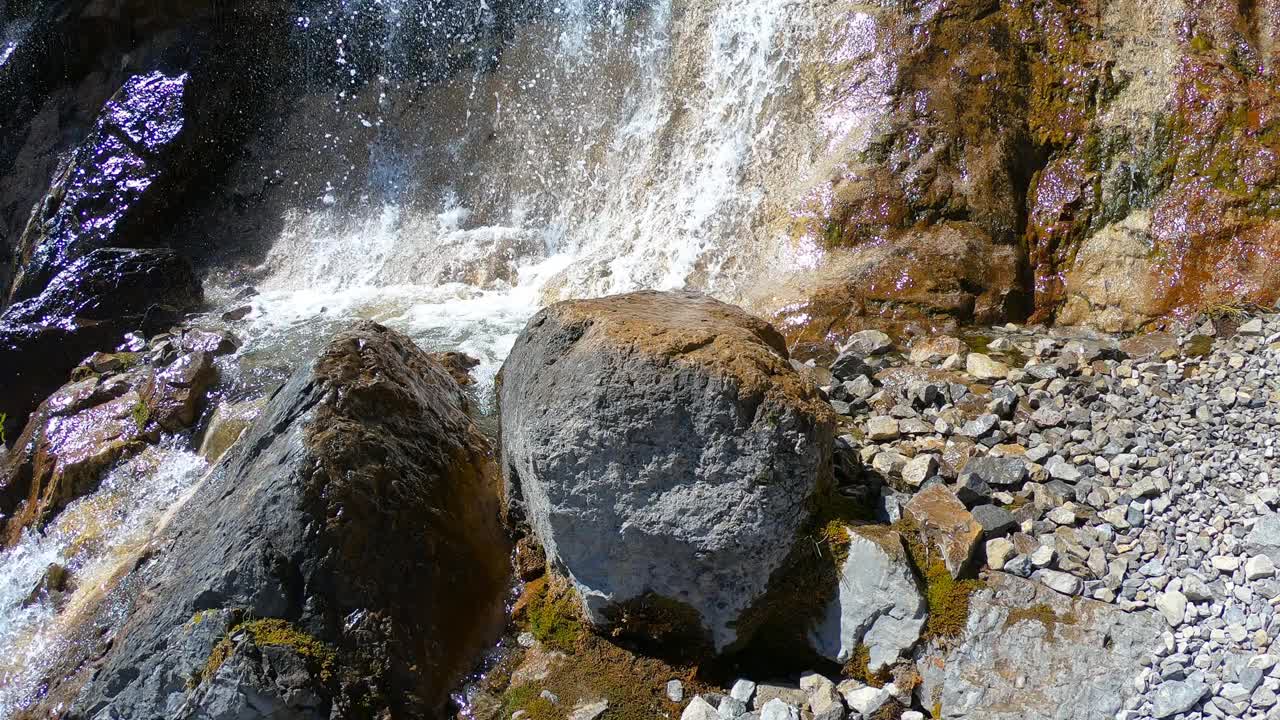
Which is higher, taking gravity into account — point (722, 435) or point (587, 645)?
point (722, 435)

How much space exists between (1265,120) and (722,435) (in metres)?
4.04

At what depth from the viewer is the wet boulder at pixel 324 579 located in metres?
3.47

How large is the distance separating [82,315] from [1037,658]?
837 centimetres

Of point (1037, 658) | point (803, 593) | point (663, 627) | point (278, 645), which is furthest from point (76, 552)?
point (1037, 658)

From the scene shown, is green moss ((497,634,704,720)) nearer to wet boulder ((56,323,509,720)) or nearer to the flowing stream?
wet boulder ((56,323,509,720))

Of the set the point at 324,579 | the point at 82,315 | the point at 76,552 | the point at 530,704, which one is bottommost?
the point at 530,704

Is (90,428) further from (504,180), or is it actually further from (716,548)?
(716,548)

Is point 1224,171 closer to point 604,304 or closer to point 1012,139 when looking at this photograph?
point 1012,139

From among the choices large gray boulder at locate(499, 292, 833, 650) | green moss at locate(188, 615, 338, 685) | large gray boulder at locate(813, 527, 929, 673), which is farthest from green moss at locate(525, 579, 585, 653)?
large gray boulder at locate(813, 527, 929, 673)

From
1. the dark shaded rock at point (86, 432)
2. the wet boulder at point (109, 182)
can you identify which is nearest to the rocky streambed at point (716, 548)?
the dark shaded rock at point (86, 432)

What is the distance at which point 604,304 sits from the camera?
3.93m

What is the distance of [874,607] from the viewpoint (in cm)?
338

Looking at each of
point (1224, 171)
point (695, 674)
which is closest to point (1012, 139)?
point (1224, 171)

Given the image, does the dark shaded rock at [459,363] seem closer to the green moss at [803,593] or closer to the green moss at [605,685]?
the green moss at [605,685]
